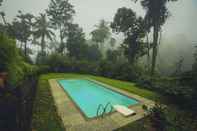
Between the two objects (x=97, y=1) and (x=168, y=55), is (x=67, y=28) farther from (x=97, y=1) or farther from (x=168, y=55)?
(x=168, y=55)

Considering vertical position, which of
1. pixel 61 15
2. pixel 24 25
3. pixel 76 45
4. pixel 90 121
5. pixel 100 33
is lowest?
pixel 90 121

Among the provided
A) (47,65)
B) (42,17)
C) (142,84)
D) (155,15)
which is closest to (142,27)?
(155,15)

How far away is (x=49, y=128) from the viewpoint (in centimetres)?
443

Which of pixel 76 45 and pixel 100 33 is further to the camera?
pixel 100 33

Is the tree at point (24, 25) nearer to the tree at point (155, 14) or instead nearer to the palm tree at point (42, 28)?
the palm tree at point (42, 28)

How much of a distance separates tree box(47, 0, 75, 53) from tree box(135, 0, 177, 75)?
19.1 m

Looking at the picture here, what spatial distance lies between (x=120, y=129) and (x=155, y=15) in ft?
54.4

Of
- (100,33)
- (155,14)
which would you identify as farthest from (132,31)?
(100,33)

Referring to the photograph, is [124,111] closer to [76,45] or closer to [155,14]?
[155,14]

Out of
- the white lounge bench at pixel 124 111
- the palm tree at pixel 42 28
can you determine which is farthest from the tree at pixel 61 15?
the white lounge bench at pixel 124 111

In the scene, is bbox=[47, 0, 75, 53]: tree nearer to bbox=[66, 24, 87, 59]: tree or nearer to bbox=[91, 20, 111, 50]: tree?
bbox=[66, 24, 87, 59]: tree

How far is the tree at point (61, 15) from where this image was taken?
31.3 meters

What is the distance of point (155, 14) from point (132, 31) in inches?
164

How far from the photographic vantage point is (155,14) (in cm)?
1744
